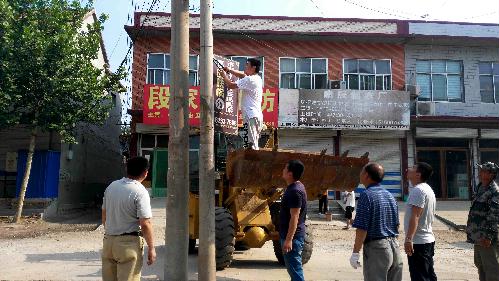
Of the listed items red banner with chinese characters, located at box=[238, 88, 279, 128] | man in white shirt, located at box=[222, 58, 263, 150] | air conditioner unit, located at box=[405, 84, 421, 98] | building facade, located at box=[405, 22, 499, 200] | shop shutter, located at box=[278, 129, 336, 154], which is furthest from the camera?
building facade, located at box=[405, 22, 499, 200]

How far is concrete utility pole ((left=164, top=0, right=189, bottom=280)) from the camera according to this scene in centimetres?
677

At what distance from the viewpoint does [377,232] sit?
16.0ft

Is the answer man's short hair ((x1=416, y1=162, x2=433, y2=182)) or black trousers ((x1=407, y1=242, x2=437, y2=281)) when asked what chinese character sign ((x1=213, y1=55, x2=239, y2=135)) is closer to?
man's short hair ((x1=416, y1=162, x2=433, y2=182))

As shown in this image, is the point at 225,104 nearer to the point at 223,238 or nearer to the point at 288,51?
the point at 223,238

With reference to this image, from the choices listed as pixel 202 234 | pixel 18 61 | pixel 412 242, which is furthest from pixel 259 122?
pixel 18 61

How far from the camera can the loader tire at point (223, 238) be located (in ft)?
26.8

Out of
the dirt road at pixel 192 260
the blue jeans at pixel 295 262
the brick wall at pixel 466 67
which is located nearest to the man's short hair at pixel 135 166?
the blue jeans at pixel 295 262

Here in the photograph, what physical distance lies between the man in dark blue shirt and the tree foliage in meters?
11.5

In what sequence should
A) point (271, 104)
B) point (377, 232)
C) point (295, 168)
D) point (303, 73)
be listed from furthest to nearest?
1. point (303, 73)
2. point (271, 104)
3. point (295, 168)
4. point (377, 232)

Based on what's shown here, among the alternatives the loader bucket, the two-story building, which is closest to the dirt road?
the loader bucket

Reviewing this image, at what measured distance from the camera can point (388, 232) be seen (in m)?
4.95

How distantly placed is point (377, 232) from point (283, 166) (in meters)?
2.66

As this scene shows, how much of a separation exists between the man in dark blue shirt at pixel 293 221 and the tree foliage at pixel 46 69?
1154 cm

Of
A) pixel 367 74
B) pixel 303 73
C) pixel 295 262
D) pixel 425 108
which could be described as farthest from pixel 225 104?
pixel 425 108
